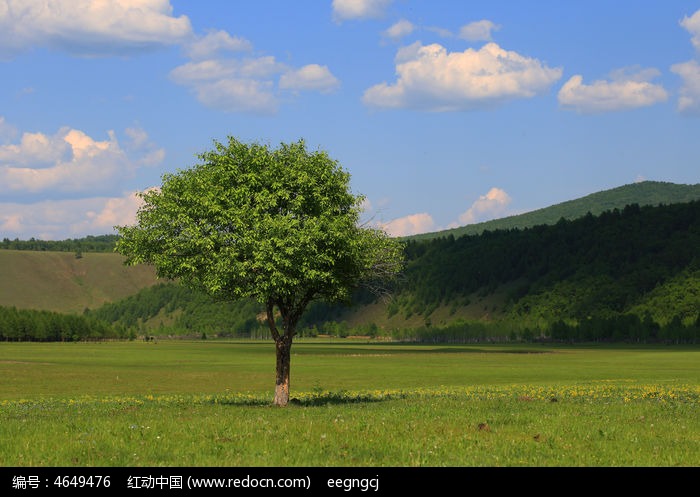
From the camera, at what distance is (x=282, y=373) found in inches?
1757

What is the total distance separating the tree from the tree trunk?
0.05 meters

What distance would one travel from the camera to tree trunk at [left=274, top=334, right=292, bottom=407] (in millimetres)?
44156

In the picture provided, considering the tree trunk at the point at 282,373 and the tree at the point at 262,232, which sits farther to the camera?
the tree trunk at the point at 282,373

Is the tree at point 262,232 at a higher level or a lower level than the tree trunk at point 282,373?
higher

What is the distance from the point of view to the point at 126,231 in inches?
1758

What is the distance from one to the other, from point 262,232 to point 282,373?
7.97 m

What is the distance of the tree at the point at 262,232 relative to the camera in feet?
135

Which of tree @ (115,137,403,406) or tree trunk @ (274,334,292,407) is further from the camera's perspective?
tree trunk @ (274,334,292,407)

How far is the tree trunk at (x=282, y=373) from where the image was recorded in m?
44.2

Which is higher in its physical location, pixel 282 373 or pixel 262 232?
pixel 262 232

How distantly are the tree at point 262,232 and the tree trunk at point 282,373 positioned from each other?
53mm

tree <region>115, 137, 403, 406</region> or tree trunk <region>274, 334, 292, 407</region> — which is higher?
tree <region>115, 137, 403, 406</region>
